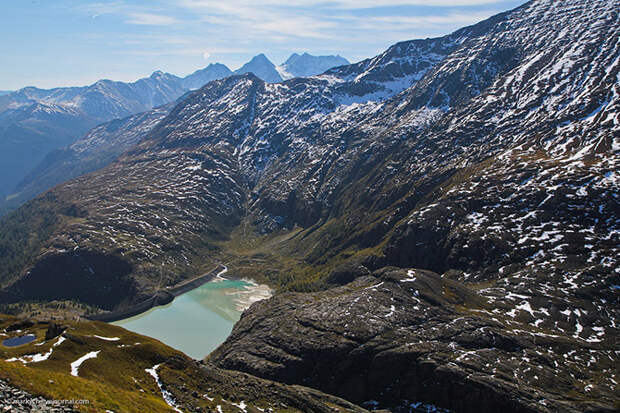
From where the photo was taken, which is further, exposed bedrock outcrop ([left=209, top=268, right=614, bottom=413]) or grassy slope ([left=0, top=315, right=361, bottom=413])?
exposed bedrock outcrop ([left=209, top=268, right=614, bottom=413])

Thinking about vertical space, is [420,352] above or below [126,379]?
below

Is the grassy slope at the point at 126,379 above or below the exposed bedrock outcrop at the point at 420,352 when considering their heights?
above

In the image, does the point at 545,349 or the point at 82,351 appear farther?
the point at 545,349

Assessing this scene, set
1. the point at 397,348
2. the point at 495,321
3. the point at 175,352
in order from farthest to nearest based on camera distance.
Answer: the point at 495,321, the point at 397,348, the point at 175,352

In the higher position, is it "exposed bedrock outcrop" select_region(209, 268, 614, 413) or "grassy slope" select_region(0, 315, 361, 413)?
"grassy slope" select_region(0, 315, 361, 413)

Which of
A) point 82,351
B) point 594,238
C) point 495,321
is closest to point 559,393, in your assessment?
point 495,321

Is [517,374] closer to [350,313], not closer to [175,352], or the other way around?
[350,313]

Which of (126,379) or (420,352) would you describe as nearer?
(126,379)

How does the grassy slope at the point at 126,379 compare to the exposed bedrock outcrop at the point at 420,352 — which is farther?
the exposed bedrock outcrop at the point at 420,352

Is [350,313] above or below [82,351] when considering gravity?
below

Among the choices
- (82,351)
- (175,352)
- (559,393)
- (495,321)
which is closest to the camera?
(82,351)

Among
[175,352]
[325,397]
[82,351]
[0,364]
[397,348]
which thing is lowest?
[325,397]
